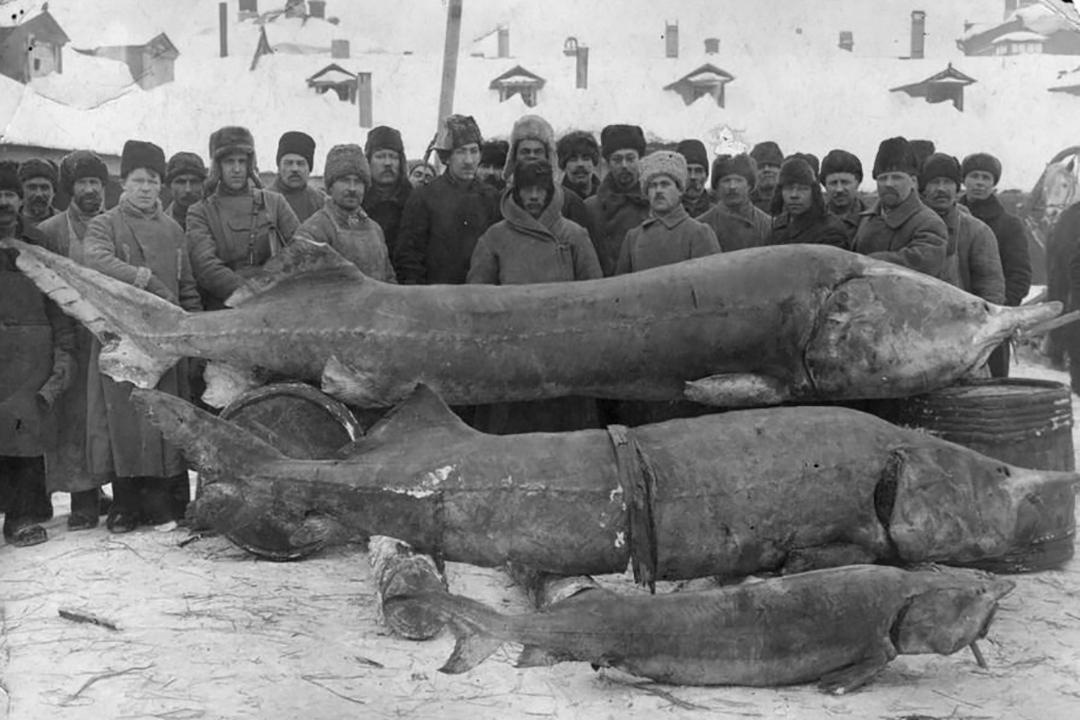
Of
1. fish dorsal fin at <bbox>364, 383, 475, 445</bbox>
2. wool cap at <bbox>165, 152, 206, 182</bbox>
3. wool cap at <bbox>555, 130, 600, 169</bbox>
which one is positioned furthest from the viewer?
wool cap at <bbox>555, 130, 600, 169</bbox>

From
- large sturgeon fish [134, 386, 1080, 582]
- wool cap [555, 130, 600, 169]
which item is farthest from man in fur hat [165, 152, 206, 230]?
large sturgeon fish [134, 386, 1080, 582]

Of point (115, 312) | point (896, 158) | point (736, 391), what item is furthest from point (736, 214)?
point (115, 312)

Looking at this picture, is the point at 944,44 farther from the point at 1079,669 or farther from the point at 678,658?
the point at 678,658

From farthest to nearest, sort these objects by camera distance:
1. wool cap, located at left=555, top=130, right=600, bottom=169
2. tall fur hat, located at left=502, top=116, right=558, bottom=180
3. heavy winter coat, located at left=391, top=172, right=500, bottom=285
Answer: wool cap, located at left=555, top=130, right=600, bottom=169 → heavy winter coat, located at left=391, top=172, right=500, bottom=285 → tall fur hat, located at left=502, top=116, right=558, bottom=180

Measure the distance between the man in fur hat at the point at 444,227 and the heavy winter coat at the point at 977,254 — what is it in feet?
9.52

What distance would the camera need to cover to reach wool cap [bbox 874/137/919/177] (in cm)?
582

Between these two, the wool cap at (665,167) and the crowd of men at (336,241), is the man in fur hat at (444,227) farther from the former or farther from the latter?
the wool cap at (665,167)

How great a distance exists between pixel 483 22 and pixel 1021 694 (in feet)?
14.3

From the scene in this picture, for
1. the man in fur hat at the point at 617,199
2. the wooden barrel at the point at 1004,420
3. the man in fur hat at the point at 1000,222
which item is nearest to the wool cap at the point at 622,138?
the man in fur hat at the point at 617,199

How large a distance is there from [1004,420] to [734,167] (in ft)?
8.38

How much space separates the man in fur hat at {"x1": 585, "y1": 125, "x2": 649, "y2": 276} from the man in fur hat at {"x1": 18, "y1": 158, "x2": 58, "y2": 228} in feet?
10.5

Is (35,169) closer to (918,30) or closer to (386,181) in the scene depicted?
(386,181)

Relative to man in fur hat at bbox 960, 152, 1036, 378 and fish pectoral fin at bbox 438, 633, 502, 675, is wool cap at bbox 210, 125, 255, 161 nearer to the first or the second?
fish pectoral fin at bbox 438, 633, 502, 675

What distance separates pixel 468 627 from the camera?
3297 mm
